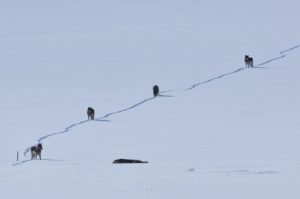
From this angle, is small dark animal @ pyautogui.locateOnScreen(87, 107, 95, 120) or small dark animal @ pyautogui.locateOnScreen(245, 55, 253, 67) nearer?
small dark animal @ pyautogui.locateOnScreen(87, 107, 95, 120)

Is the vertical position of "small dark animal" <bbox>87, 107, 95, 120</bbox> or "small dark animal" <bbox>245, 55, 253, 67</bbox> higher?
"small dark animal" <bbox>245, 55, 253, 67</bbox>

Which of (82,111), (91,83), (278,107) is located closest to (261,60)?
(91,83)

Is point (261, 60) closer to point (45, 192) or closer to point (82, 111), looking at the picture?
point (82, 111)

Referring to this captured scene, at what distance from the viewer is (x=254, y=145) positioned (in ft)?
62.7

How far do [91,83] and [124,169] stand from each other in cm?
3097

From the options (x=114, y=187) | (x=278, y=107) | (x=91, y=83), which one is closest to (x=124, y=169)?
(x=114, y=187)

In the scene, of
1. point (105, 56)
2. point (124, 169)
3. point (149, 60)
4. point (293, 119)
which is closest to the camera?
point (124, 169)

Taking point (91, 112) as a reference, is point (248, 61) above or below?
above

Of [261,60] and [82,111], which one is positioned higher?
[261,60]

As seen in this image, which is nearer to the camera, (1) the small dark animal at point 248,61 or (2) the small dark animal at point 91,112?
(2) the small dark animal at point 91,112

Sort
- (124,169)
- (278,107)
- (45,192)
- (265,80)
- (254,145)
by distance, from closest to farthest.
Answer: (45,192), (124,169), (254,145), (278,107), (265,80)

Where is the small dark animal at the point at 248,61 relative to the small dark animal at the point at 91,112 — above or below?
above

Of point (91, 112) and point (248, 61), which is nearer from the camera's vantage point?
point (91, 112)

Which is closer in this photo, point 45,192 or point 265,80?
point 45,192
